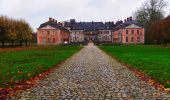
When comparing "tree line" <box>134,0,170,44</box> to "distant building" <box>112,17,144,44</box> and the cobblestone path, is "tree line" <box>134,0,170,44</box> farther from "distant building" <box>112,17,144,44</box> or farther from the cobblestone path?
the cobblestone path

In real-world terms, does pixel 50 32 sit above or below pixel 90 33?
above

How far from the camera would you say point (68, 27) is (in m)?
147

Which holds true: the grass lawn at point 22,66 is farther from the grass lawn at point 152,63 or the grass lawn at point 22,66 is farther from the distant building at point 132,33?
the distant building at point 132,33

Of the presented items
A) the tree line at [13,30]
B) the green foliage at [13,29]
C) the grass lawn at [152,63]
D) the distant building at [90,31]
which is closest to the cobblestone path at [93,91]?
the grass lawn at [152,63]

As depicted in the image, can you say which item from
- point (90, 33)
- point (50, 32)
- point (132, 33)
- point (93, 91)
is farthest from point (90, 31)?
point (93, 91)

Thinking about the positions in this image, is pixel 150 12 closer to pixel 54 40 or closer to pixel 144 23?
pixel 144 23

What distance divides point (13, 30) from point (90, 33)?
7780cm

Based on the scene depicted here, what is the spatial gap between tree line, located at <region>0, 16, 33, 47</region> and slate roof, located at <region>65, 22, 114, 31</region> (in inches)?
2457

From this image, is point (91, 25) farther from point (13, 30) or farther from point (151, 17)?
point (13, 30)

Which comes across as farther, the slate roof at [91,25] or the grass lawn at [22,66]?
the slate roof at [91,25]

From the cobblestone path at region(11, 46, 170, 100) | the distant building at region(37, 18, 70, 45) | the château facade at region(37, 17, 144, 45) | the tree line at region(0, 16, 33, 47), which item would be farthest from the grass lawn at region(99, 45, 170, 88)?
the château facade at region(37, 17, 144, 45)

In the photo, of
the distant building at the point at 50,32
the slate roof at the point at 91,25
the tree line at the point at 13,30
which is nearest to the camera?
the tree line at the point at 13,30

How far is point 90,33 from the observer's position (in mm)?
153750

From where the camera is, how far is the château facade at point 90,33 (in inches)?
4402
